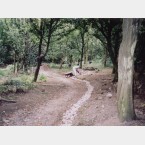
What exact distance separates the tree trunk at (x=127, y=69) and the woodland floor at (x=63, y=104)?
0.24 metres

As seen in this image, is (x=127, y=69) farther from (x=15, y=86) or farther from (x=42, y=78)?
(x=15, y=86)

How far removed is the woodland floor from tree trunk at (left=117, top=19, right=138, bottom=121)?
9.5 inches

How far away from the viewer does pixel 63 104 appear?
6.48 metres

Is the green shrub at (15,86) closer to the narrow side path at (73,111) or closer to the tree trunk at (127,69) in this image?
the narrow side path at (73,111)

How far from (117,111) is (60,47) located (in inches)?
121

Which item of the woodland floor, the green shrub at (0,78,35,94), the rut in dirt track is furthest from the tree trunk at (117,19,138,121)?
the green shrub at (0,78,35,94)

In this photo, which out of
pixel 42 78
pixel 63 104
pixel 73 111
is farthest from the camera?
pixel 42 78

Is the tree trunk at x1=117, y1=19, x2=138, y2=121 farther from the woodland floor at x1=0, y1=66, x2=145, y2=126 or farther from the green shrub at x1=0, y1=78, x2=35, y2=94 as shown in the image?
the green shrub at x1=0, y1=78, x2=35, y2=94

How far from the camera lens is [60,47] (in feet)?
26.8

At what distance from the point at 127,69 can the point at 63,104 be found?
1828 millimetres

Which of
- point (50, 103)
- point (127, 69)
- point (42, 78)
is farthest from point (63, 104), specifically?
point (127, 69)

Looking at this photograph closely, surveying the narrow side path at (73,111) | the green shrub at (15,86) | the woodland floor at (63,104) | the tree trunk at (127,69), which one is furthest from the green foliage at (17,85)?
the tree trunk at (127,69)

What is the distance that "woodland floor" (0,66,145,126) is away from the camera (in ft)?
18.4

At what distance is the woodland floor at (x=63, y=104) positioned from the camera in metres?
5.61
